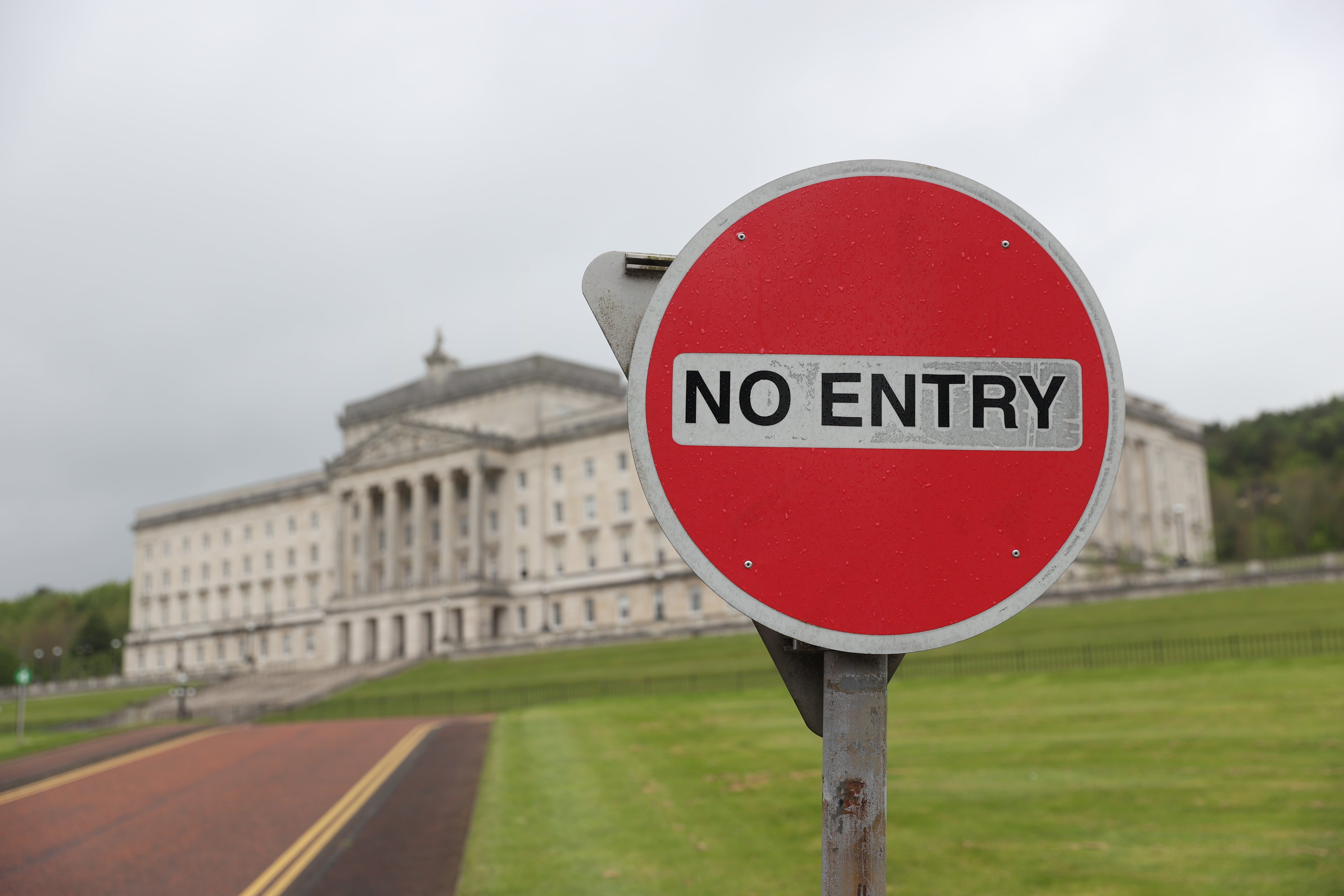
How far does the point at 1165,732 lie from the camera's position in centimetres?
1738

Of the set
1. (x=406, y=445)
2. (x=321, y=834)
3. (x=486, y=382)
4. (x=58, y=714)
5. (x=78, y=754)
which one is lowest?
(x=58, y=714)

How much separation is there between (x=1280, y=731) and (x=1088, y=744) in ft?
9.01

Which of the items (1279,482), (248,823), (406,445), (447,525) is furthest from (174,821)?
(1279,482)

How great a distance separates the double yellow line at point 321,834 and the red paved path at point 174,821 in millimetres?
154

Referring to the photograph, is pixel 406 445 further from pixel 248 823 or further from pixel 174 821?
pixel 248 823

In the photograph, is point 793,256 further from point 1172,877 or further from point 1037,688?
point 1037,688

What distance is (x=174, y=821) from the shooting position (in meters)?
16.3

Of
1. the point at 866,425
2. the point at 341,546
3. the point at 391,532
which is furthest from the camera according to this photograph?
the point at 341,546

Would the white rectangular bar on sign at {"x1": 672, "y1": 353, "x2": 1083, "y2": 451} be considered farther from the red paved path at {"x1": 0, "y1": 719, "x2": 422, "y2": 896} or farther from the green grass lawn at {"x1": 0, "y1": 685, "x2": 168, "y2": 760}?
the green grass lawn at {"x1": 0, "y1": 685, "x2": 168, "y2": 760}

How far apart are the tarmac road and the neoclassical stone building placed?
163ft

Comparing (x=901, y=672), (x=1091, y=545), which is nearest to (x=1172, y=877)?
(x=901, y=672)

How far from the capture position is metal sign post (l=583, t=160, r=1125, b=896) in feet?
7.35

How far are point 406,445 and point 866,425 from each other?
320 ft

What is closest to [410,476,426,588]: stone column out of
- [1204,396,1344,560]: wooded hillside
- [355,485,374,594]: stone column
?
[355,485,374,594]: stone column
